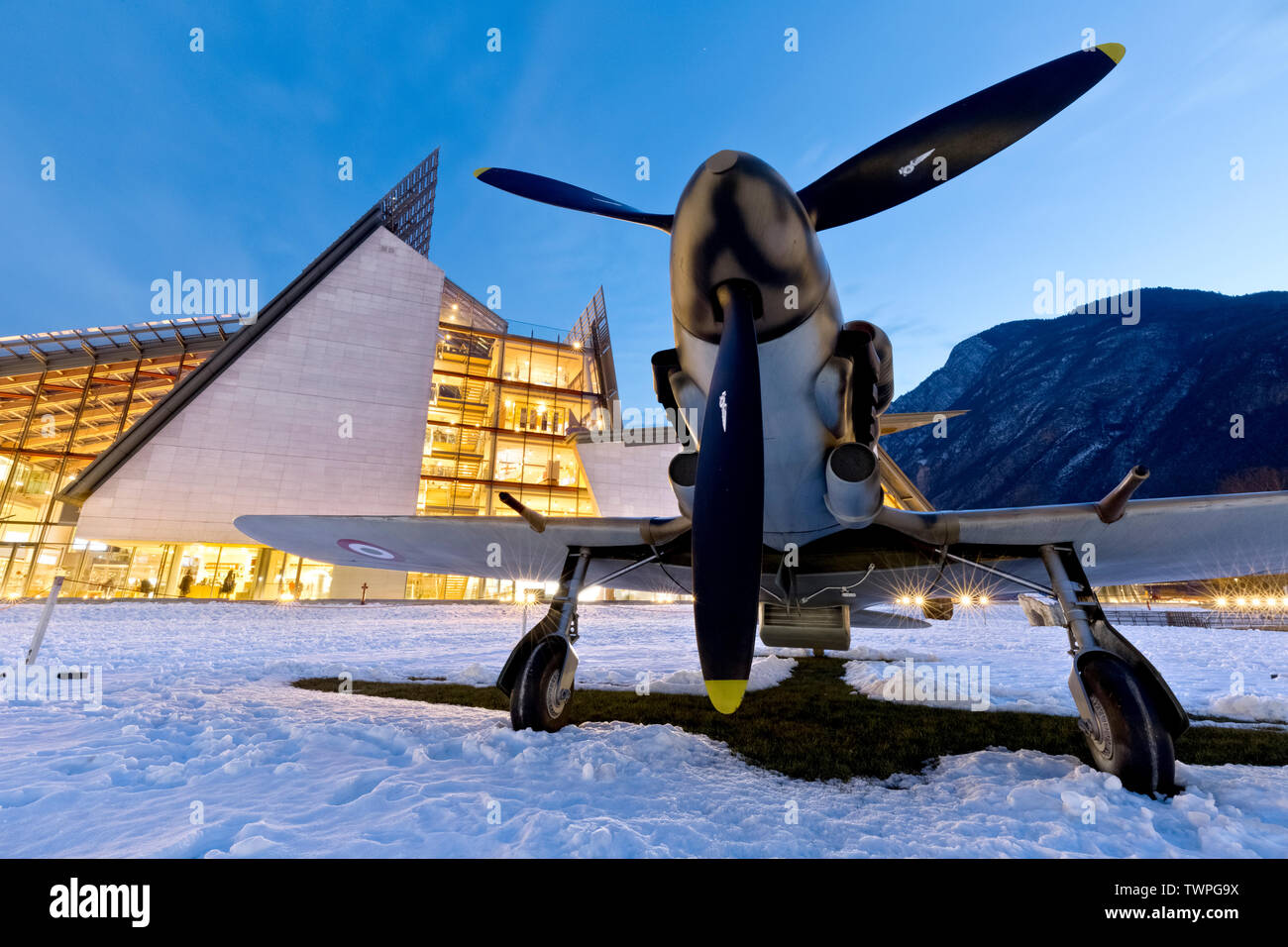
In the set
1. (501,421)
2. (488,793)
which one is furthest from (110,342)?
(488,793)

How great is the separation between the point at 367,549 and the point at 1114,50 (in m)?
8.24

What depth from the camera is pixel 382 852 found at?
220 centimetres

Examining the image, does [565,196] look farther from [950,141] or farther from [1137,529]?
[1137,529]

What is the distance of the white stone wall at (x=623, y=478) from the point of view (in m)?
30.7

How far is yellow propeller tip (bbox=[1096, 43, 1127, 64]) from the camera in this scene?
335 cm

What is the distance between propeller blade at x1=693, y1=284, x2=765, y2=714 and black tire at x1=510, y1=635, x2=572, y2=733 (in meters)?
2.07

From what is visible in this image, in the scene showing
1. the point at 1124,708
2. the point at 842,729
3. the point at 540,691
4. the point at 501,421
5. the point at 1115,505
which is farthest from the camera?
the point at 501,421

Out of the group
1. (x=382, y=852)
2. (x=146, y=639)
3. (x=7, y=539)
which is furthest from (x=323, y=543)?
(x=7, y=539)

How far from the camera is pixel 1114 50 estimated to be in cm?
343

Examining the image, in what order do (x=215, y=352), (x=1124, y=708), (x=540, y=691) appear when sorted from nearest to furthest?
(x=1124, y=708) → (x=540, y=691) → (x=215, y=352)

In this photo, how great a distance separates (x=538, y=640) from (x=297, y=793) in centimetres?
214

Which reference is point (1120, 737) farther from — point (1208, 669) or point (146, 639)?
point (146, 639)

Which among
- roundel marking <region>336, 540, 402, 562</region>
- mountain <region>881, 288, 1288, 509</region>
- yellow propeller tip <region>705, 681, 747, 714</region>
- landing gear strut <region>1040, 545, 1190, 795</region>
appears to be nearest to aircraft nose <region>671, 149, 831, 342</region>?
yellow propeller tip <region>705, 681, 747, 714</region>

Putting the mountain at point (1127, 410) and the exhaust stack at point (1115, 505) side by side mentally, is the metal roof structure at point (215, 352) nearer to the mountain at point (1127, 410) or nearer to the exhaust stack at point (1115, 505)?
the exhaust stack at point (1115, 505)
